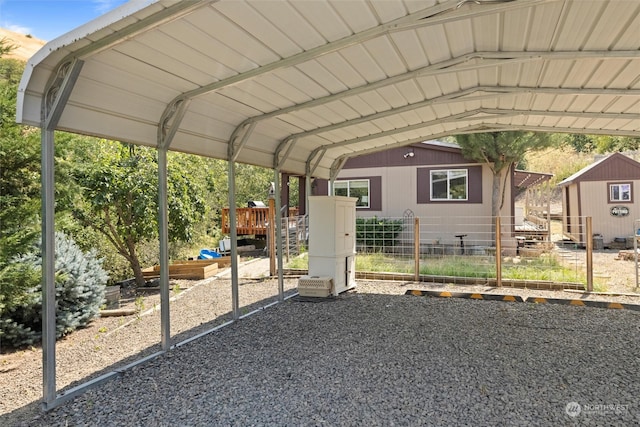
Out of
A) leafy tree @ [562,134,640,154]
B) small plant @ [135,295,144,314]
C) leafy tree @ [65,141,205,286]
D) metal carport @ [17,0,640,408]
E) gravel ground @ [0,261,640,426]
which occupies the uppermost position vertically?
leafy tree @ [562,134,640,154]

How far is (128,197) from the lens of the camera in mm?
7652

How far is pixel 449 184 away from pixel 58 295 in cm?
1048

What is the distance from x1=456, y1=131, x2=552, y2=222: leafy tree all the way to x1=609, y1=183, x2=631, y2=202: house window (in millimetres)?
5039

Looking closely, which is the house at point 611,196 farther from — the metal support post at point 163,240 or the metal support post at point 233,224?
the metal support post at point 163,240

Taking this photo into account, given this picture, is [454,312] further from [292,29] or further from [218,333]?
[292,29]

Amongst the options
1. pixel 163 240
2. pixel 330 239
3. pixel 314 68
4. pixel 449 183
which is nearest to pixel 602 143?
pixel 449 183

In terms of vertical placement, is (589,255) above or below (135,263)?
above

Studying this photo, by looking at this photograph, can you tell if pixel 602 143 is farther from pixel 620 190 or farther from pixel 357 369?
pixel 357 369

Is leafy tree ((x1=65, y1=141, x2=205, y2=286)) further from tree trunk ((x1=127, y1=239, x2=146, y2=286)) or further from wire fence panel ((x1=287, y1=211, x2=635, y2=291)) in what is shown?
wire fence panel ((x1=287, y1=211, x2=635, y2=291))

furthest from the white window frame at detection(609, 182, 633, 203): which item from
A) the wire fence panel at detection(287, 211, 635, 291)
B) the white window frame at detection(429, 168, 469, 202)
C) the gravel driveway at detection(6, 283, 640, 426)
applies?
the gravel driveway at detection(6, 283, 640, 426)

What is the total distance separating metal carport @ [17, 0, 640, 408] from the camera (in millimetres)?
2861

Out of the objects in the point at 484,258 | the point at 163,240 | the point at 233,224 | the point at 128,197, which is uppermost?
the point at 128,197

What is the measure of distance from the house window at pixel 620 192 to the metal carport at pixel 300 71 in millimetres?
9051

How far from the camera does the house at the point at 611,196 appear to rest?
1320cm
